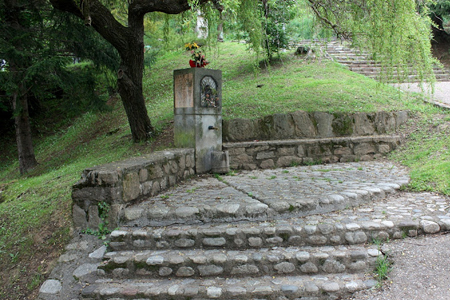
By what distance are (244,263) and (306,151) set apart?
4325mm

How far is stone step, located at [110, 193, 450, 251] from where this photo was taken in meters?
3.72

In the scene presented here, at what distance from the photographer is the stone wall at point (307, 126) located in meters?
7.25

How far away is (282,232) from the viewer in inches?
147

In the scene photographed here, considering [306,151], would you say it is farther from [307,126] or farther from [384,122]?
[384,122]

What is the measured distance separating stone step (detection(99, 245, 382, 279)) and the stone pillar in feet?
9.45

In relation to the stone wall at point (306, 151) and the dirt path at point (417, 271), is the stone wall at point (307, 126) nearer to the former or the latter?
the stone wall at point (306, 151)

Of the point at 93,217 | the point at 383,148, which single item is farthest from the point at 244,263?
the point at 383,148

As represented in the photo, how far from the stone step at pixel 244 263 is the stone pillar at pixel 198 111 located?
2.88 m

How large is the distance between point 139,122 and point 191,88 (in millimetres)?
2125

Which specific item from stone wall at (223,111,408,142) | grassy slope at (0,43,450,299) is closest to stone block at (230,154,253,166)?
stone wall at (223,111,408,142)

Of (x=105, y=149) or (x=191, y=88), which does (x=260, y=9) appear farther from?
(x=105, y=149)

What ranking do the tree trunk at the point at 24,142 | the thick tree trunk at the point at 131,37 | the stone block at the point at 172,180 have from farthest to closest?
the tree trunk at the point at 24,142 < the thick tree trunk at the point at 131,37 < the stone block at the point at 172,180

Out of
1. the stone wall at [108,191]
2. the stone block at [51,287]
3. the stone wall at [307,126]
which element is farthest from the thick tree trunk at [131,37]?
the stone block at [51,287]

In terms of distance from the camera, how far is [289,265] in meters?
3.48
